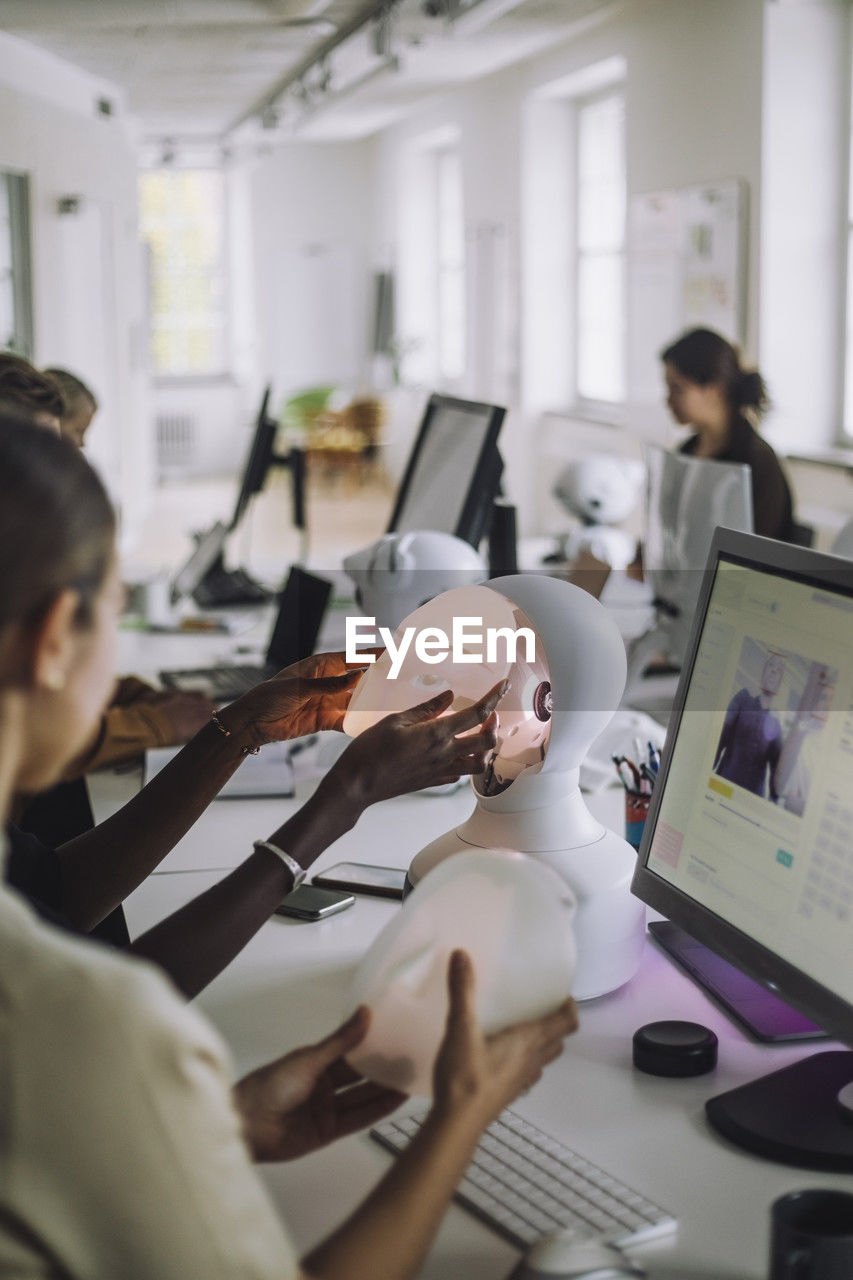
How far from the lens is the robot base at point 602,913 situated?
1.32 m

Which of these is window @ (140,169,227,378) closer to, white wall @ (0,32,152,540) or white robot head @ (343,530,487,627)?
white wall @ (0,32,152,540)

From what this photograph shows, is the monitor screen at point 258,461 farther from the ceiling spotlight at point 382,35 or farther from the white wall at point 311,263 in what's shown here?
the white wall at point 311,263

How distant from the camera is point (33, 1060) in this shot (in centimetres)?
66

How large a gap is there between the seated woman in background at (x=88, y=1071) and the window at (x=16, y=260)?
651 cm

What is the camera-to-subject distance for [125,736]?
7.40 ft

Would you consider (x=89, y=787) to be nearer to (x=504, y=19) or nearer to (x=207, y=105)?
(x=504, y=19)

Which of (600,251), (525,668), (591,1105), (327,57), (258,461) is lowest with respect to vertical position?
(591,1105)

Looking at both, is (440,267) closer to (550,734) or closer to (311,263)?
(311,263)

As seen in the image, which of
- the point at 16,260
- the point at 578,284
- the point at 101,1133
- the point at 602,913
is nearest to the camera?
the point at 101,1133

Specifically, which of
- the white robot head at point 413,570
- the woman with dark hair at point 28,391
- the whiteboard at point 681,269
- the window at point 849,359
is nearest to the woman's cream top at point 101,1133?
the woman with dark hair at point 28,391

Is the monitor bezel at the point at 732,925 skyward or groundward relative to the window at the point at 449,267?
groundward

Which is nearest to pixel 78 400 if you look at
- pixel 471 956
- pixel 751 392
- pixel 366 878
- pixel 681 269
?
pixel 366 878

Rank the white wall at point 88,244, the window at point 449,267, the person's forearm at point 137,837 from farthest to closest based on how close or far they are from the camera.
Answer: the window at point 449,267 → the white wall at point 88,244 → the person's forearm at point 137,837

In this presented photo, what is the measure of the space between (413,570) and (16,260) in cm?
563
